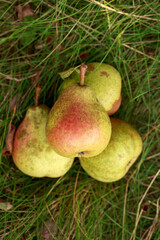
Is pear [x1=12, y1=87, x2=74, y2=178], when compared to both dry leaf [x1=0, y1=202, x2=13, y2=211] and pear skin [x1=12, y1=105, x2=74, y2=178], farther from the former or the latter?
dry leaf [x1=0, y1=202, x2=13, y2=211]

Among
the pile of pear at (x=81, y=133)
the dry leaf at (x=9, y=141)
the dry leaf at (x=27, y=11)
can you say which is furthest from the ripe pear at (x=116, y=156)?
the dry leaf at (x=27, y=11)

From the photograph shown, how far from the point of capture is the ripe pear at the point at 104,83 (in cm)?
156

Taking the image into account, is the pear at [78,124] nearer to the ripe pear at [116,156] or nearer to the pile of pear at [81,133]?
the pile of pear at [81,133]

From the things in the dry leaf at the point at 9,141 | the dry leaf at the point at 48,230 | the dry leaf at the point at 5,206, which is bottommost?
the dry leaf at the point at 48,230

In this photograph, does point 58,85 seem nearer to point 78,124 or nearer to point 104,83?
point 104,83

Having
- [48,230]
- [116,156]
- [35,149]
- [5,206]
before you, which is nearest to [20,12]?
[35,149]

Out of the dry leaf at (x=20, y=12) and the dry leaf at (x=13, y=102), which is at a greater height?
the dry leaf at (x=20, y=12)

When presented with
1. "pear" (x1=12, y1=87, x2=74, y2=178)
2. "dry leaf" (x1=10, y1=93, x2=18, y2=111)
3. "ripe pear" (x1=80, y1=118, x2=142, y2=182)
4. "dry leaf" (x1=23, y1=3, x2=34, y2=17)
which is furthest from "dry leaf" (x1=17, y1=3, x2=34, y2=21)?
"ripe pear" (x1=80, y1=118, x2=142, y2=182)

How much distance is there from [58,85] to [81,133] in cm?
75

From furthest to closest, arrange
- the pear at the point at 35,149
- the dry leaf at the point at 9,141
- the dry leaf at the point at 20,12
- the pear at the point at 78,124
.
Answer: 1. the dry leaf at the point at 20,12
2. the dry leaf at the point at 9,141
3. the pear at the point at 35,149
4. the pear at the point at 78,124

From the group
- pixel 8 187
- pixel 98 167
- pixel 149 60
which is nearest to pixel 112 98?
pixel 98 167

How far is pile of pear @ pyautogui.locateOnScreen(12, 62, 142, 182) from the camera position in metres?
1.30

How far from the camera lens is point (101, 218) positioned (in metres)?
1.92

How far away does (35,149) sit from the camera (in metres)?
1.55
